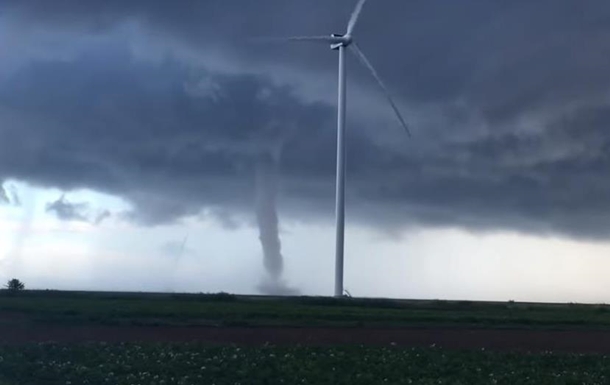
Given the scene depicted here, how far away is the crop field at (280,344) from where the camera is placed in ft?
117

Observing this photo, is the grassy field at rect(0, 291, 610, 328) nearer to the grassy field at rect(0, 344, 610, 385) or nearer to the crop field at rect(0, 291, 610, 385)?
the crop field at rect(0, 291, 610, 385)

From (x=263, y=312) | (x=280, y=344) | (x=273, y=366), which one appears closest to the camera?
(x=273, y=366)

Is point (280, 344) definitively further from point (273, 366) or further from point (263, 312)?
point (263, 312)

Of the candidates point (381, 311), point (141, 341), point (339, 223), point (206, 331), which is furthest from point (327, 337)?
point (339, 223)

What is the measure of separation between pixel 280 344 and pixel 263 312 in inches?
644

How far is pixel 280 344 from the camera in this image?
42375 millimetres

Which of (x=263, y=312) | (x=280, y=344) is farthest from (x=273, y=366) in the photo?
(x=263, y=312)

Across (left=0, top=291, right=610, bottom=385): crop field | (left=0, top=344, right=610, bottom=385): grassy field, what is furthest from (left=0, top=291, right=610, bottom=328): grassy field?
(left=0, top=344, right=610, bottom=385): grassy field

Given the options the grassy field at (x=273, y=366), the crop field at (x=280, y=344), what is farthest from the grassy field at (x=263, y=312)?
the grassy field at (x=273, y=366)

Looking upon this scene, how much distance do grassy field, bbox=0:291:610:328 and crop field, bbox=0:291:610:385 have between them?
11cm

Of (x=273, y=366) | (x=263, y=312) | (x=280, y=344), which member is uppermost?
(x=263, y=312)

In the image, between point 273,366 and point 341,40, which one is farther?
point 341,40

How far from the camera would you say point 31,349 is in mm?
37562

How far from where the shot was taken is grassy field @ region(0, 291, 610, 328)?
2053 inches
